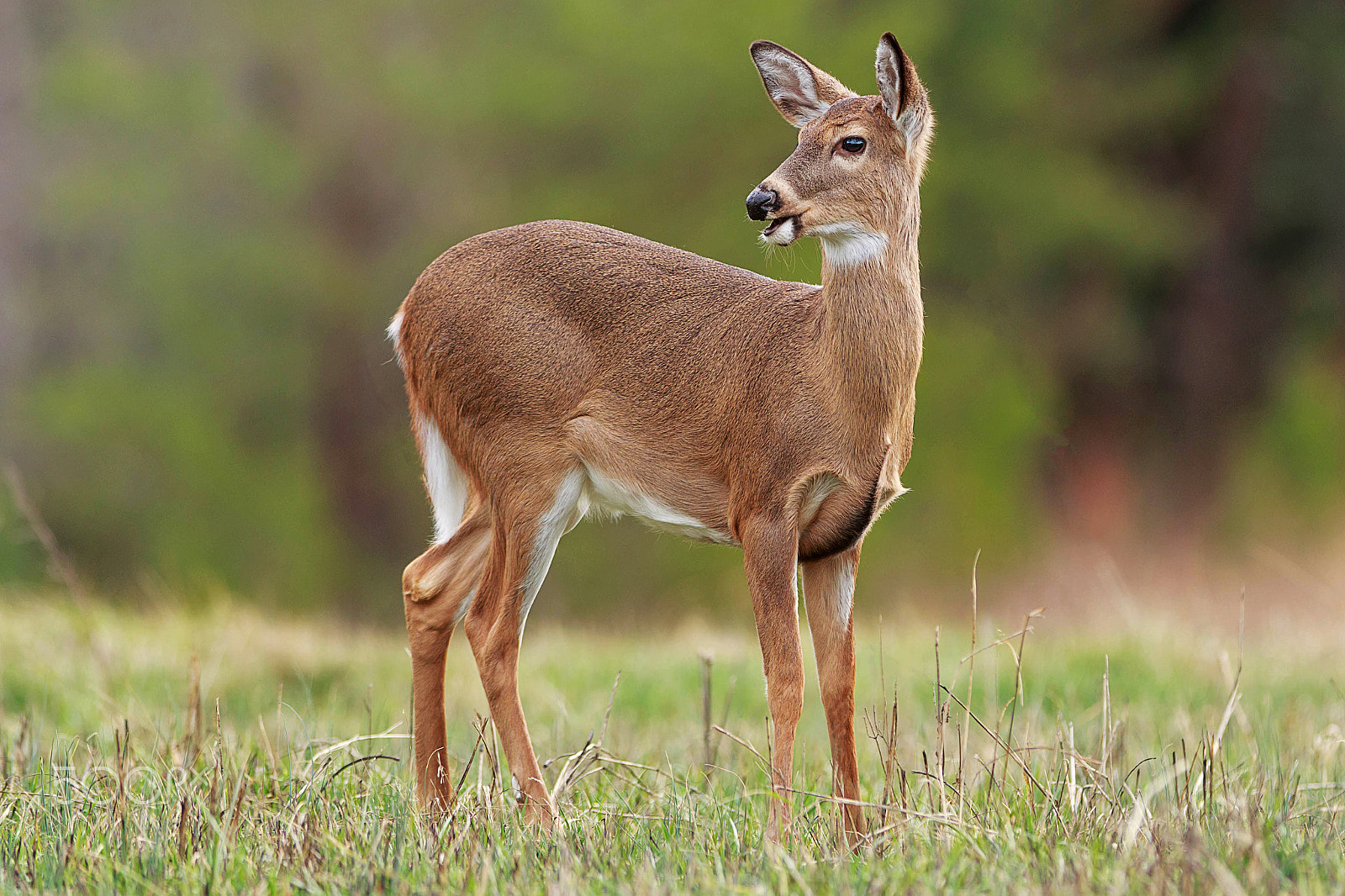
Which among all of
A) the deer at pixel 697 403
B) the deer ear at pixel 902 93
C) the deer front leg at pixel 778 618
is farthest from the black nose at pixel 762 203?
the deer front leg at pixel 778 618

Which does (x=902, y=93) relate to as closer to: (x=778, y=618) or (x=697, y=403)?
(x=697, y=403)

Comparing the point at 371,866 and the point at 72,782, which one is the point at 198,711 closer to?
the point at 72,782

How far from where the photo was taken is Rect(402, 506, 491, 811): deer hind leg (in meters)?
4.34

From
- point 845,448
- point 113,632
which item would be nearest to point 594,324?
point 845,448

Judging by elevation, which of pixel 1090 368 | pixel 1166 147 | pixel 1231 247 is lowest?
pixel 1090 368

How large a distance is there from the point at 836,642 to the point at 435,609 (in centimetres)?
121

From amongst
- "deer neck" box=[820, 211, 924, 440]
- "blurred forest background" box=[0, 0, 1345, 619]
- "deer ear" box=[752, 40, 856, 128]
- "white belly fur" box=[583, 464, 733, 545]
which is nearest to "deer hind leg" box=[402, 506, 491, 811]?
"white belly fur" box=[583, 464, 733, 545]

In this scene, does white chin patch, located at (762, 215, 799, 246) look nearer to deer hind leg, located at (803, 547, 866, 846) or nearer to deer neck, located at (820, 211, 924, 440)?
deer neck, located at (820, 211, 924, 440)

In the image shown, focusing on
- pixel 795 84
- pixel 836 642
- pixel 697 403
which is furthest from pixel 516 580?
pixel 795 84

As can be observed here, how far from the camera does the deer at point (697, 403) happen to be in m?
3.77

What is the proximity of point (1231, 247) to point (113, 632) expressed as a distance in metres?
16.4

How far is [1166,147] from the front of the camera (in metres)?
20.4

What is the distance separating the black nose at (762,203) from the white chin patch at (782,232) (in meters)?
0.04

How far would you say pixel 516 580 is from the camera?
165 inches
